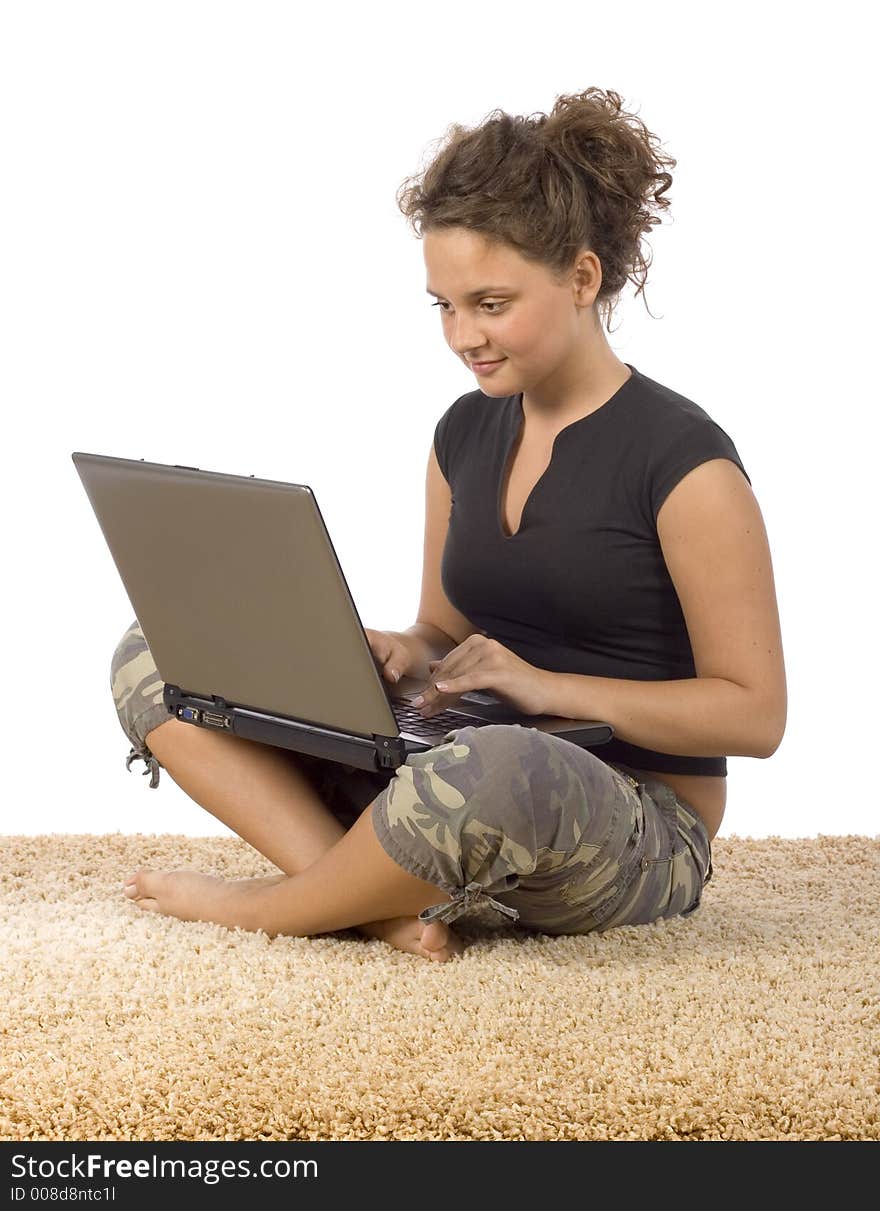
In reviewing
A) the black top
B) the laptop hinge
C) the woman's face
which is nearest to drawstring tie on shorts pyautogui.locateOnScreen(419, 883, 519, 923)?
the laptop hinge

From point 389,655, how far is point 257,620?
0.26 m

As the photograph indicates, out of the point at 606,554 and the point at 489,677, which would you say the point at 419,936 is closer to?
the point at 489,677

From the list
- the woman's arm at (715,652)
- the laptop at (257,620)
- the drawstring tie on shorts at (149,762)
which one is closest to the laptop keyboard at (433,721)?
the laptop at (257,620)

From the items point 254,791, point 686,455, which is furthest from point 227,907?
point 686,455

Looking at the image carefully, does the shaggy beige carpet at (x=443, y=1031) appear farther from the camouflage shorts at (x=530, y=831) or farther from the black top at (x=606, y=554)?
the black top at (x=606, y=554)

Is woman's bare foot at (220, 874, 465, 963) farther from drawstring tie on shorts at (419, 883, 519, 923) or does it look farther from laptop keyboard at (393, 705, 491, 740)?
laptop keyboard at (393, 705, 491, 740)

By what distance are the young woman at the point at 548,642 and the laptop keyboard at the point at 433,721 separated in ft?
0.12

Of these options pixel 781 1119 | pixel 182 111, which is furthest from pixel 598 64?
pixel 781 1119

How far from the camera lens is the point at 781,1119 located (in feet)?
4.65

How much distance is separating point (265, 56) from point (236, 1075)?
7.89 ft

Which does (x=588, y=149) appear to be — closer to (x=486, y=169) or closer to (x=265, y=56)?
(x=486, y=169)

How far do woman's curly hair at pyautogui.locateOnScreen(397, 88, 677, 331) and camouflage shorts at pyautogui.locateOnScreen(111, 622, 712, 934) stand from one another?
566 millimetres

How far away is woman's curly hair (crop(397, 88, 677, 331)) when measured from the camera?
180 centimetres

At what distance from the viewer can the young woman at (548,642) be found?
66.2 inches
